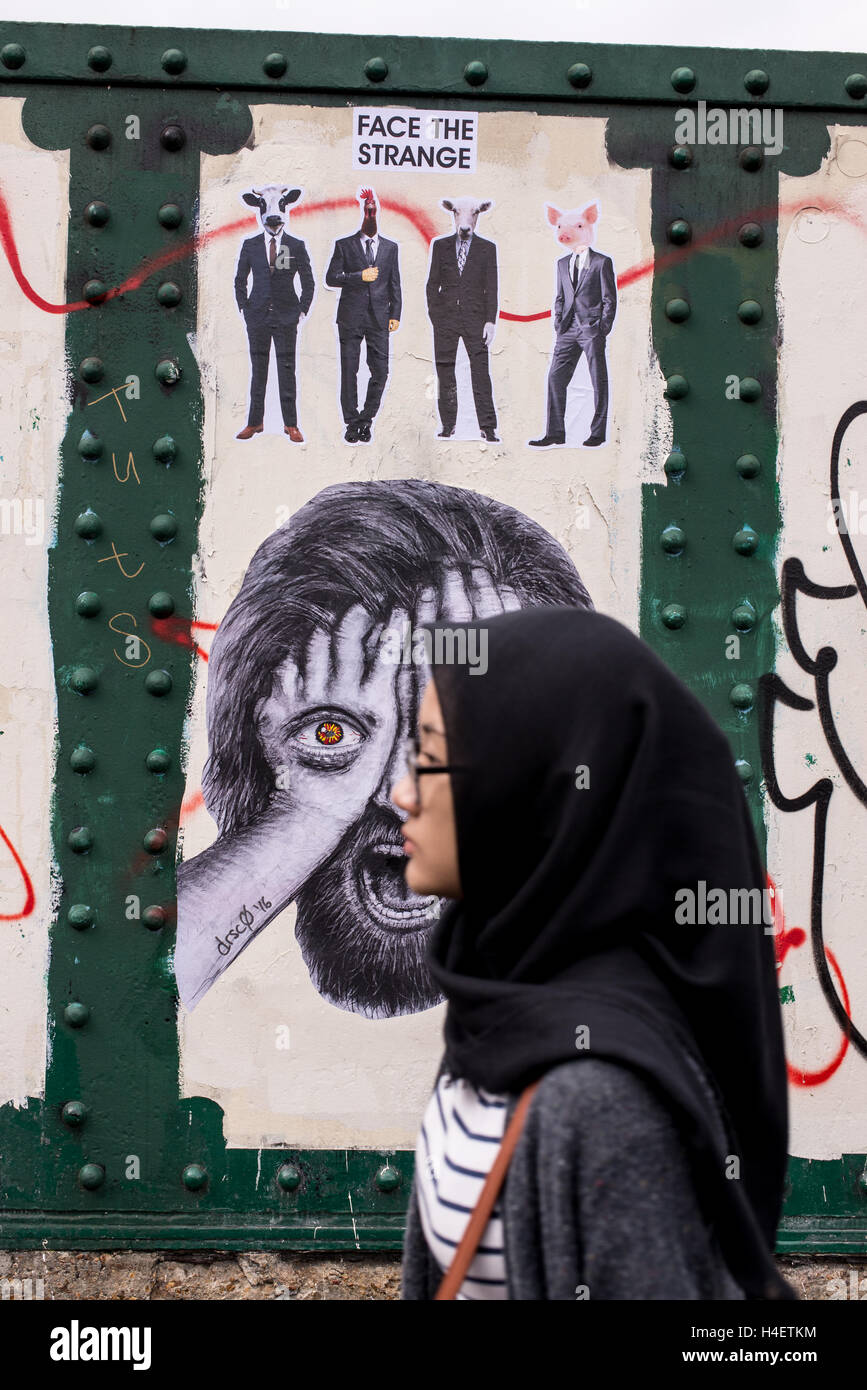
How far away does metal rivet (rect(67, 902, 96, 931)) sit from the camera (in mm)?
2840

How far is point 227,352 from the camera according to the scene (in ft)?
9.68

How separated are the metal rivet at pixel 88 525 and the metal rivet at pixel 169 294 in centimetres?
54

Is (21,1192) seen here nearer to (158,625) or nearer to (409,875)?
(158,625)

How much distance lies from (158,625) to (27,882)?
0.69 metres

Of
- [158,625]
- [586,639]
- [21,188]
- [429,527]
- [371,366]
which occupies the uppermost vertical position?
[21,188]

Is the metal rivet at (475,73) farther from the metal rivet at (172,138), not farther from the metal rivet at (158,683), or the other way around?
the metal rivet at (158,683)

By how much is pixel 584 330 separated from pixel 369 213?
60 cm

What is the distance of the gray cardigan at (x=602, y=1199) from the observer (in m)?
1.16

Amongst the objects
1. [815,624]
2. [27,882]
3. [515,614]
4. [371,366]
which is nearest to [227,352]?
[371,366]

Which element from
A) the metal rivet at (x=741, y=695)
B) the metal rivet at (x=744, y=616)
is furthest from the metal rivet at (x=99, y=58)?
the metal rivet at (x=741, y=695)

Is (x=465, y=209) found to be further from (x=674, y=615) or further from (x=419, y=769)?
(x=419, y=769)

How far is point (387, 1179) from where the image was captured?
2.80 meters

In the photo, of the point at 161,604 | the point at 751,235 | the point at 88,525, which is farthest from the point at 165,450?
the point at 751,235
